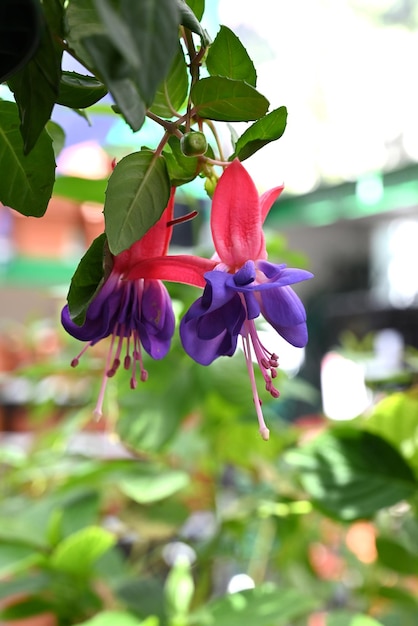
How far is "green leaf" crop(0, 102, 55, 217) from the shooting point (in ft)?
0.89

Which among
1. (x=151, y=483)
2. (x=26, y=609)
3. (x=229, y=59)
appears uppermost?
(x=229, y=59)

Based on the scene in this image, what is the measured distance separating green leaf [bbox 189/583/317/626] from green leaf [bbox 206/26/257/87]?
0.40m

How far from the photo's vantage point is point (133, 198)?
242 millimetres

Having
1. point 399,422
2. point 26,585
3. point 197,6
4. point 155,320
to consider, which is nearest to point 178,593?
point 26,585

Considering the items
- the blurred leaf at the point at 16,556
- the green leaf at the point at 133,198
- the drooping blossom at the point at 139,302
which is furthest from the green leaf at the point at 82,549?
the green leaf at the point at 133,198

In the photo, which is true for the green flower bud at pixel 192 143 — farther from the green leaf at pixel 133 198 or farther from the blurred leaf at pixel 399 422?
the blurred leaf at pixel 399 422

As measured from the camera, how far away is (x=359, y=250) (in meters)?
3.71

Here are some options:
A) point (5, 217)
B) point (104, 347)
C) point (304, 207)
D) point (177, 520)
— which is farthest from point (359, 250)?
point (177, 520)

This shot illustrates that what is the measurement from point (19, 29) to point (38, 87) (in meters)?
0.03

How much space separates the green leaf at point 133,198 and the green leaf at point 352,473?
0.40m

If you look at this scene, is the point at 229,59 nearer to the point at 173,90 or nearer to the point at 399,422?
the point at 173,90

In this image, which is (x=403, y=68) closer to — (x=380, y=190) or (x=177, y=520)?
(x=380, y=190)

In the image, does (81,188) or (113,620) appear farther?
(81,188)

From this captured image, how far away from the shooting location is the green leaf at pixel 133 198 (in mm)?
235
